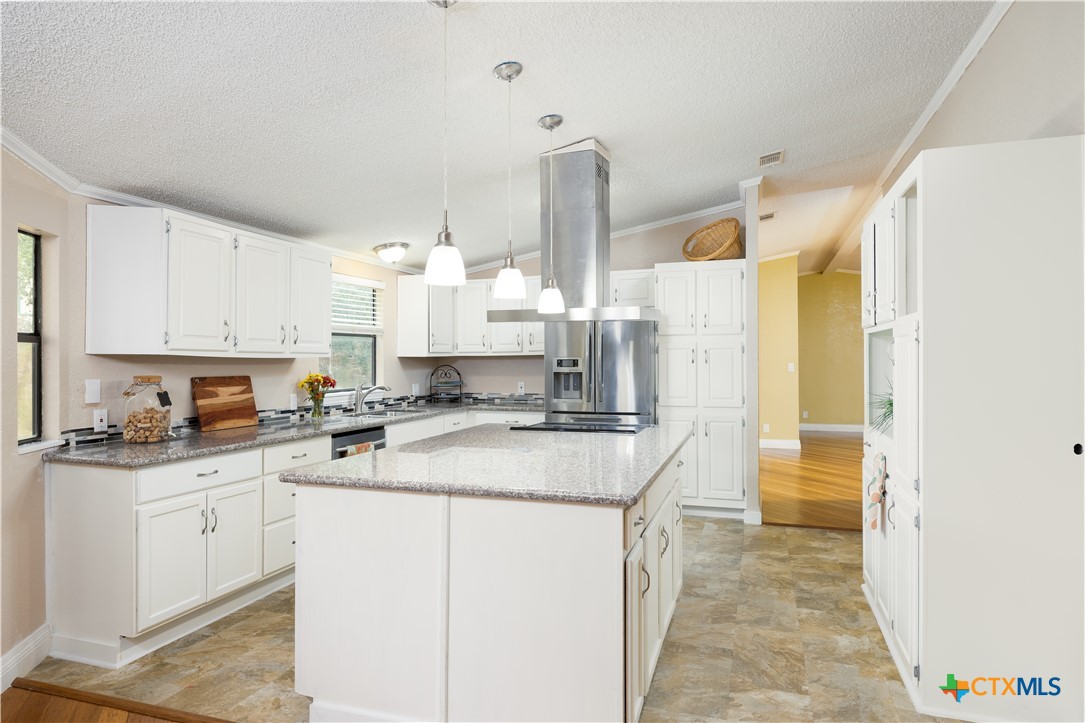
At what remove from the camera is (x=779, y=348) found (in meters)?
8.48

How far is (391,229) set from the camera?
4.54 meters

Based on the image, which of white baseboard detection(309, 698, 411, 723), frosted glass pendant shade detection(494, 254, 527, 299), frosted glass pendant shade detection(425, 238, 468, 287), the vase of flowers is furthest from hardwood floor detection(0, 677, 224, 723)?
the vase of flowers

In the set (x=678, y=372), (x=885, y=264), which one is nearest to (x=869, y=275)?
(x=885, y=264)

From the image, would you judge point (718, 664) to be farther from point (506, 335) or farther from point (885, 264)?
point (506, 335)

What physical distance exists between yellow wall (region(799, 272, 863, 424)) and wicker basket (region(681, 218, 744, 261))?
594cm

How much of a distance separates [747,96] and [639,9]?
116 cm

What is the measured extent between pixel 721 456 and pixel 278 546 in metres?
3.37

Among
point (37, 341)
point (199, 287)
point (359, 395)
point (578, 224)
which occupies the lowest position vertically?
point (359, 395)

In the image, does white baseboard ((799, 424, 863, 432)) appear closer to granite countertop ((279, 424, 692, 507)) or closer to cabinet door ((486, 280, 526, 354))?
cabinet door ((486, 280, 526, 354))

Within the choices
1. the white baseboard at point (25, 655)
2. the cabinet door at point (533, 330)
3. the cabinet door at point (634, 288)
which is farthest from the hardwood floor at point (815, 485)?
the white baseboard at point (25, 655)

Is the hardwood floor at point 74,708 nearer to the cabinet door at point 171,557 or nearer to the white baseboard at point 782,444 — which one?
the cabinet door at point 171,557

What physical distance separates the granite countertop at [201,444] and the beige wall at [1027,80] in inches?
148

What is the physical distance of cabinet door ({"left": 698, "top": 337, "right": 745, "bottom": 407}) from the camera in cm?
484

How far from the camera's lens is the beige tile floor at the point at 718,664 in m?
2.21
